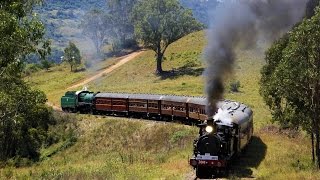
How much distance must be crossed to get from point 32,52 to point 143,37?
Result: 5728cm

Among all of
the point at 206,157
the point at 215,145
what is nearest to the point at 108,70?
the point at 206,157

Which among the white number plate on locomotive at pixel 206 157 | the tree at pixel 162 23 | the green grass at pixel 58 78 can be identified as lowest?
the green grass at pixel 58 78

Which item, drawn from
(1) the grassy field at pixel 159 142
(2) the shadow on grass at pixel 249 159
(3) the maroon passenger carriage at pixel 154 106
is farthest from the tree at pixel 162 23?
(2) the shadow on grass at pixel 249 159

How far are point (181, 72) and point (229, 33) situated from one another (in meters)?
54.7

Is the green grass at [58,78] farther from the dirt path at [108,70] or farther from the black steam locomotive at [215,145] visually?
the black steam locomotive at [215,145]

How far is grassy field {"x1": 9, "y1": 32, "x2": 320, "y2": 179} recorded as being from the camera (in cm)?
2580

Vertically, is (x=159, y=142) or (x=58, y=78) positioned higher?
(x=58, y=78)

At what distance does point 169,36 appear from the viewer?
247 ft

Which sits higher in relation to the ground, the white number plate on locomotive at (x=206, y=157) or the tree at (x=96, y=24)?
the tree at (x=96, y=24)

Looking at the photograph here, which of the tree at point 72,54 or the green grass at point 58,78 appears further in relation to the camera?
the tree at point 72,54

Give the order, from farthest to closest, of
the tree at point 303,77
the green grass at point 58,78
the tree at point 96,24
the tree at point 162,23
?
the tree at point 96,24 < the green grass at point 58,78 < the tree at point 162,23 < the tree at point 303,77

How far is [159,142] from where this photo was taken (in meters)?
41.4

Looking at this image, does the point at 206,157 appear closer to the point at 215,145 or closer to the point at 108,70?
the point at 215,145

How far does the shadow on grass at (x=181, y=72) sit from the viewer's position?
7625 cm
